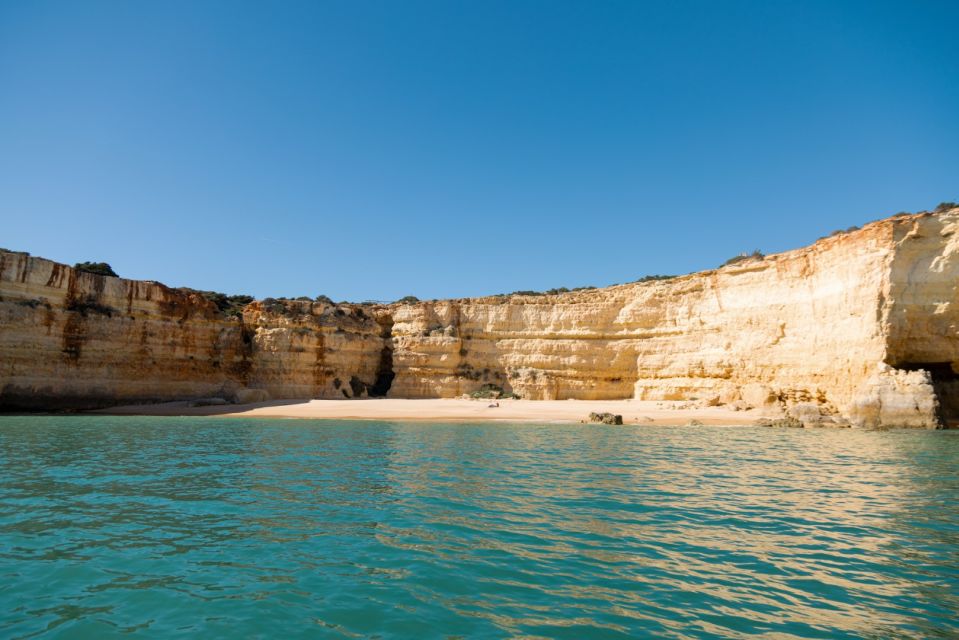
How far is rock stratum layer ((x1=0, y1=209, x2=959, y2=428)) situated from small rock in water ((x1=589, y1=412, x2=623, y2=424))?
306 inches

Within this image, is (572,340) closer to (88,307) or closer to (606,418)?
(606,418)

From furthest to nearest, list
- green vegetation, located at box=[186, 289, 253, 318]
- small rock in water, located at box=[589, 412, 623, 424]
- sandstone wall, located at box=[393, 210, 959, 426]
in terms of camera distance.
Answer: green vegetation, located at box=[186, 289, 253, 318] → small rock in water, located at box=[589, 412, 623, 424] → sandstone wall, located at box=[393, 210, 959, 426]

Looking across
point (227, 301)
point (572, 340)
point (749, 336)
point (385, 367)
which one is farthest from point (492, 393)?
point (227, 301)

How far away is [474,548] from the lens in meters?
5.95

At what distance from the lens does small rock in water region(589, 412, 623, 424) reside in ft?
79.6

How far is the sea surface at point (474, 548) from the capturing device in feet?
13.8

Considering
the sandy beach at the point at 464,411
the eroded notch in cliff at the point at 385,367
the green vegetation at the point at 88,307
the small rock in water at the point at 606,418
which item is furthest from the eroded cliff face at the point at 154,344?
the small rock in water at the point at 606,418

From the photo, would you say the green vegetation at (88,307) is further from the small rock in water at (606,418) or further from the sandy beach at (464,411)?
the small rock in water at (606,418)

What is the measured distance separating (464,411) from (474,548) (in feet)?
78.0

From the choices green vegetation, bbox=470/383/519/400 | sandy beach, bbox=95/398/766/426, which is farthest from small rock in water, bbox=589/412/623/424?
green vegetation, bbox=470/383/519/400

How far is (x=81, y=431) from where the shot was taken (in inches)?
725

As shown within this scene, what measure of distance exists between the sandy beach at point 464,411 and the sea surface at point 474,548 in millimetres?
13889

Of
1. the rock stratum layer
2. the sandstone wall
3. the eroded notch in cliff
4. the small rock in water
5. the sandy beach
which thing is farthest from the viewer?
the eroded notch in cliff

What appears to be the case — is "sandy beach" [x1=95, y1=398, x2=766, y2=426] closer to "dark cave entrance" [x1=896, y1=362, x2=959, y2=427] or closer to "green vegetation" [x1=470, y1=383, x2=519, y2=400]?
"green vegetation" [x1=470, y1=383, x2=519, y2=400]
